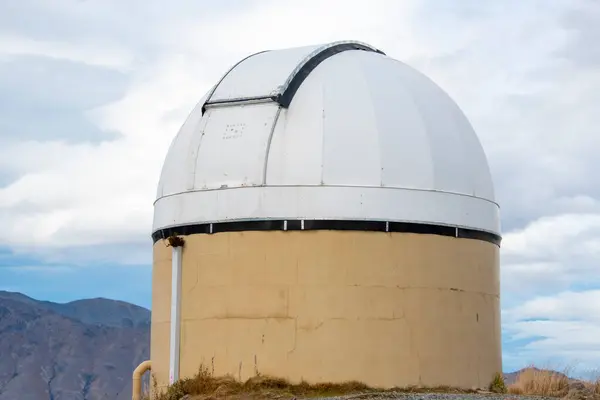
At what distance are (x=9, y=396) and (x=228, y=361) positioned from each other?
97.2 m

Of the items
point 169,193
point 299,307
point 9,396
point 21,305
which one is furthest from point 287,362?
point 21,305

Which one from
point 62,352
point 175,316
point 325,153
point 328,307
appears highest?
point 325,153

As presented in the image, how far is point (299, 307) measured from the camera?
1605 cm

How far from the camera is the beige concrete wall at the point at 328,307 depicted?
1602cm

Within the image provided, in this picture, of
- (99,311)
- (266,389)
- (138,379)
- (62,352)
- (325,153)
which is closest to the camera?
(266,389)

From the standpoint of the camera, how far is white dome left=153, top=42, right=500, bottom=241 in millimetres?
16266

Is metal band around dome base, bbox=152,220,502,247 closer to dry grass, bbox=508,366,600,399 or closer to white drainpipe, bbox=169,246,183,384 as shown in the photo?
white drainpipe, bbox=169,246,183,384

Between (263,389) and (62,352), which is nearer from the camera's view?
(263,389)

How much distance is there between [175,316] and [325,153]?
3.77 meters

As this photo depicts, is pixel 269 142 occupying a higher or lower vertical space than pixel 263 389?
higher

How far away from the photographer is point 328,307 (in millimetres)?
16016

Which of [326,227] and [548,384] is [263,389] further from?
[548,384]

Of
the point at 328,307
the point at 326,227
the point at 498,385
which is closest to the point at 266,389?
the point at 328,307

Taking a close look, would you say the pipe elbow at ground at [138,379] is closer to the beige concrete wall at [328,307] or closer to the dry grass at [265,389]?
the dry grass at [265,389]
